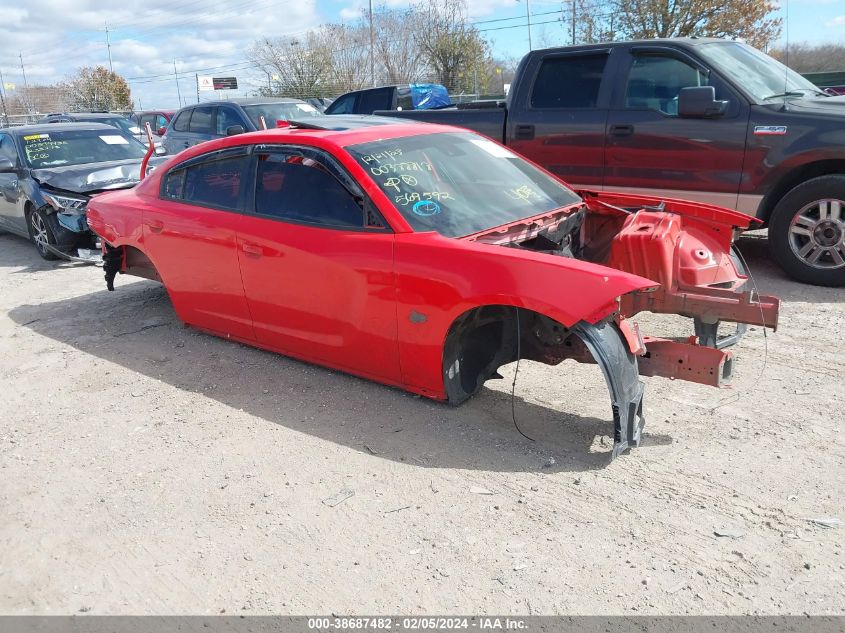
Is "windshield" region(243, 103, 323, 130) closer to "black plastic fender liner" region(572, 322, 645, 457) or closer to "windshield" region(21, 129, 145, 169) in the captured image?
"windshield" region(21, 129, 145, 169)

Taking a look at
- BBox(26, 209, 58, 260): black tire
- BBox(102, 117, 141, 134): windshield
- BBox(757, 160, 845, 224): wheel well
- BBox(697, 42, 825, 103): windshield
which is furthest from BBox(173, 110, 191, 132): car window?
BBox(757, 160, 845, 224): wheel well

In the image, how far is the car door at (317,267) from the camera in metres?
3.96

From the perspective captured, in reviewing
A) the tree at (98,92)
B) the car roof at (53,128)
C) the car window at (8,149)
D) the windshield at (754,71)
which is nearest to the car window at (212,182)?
the windshield at (754,71)

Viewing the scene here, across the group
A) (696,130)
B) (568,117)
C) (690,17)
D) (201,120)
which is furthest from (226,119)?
(690,17)

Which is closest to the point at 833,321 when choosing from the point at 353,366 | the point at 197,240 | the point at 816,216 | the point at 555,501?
the point at 816,216

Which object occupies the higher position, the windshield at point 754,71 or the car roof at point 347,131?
the windshield at point 754,71

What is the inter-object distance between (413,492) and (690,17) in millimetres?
Result: 23163

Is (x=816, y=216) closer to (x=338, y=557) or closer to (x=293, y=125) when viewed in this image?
(x=293, y=125)

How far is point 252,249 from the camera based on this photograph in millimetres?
4531

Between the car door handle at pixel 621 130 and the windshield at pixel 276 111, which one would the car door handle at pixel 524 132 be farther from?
the windshield at pixel 276 111

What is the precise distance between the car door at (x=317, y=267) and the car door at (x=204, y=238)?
0.15 metres

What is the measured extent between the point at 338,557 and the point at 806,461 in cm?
222

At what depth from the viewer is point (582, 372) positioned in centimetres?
453

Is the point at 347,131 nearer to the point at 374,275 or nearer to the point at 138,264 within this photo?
the point at 374,275
